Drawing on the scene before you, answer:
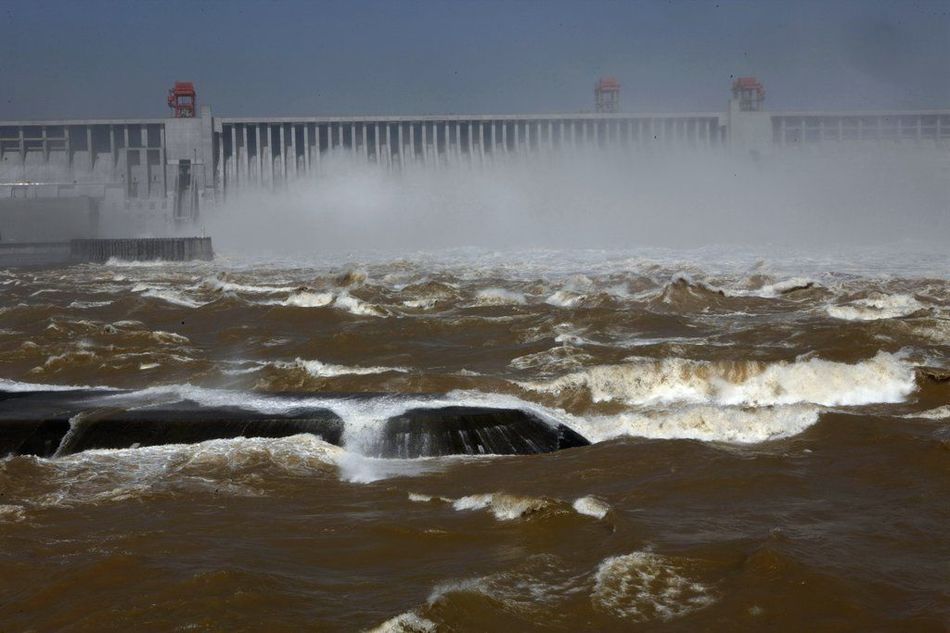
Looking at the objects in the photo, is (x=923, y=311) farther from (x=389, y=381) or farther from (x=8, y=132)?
(x=8, y=132)

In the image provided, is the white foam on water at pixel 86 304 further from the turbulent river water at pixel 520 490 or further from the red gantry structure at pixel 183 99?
the red gantry structure at pixel 183 99

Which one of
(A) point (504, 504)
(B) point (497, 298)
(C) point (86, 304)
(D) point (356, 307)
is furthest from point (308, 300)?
(A) point (504, 504)

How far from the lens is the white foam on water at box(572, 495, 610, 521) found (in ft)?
22.8

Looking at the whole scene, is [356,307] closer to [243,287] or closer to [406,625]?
[243,287]

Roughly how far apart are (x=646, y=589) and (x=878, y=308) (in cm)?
1244

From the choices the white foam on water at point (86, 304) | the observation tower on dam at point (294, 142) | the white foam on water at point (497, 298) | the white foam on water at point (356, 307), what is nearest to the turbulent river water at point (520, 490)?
the white foam on water at point (356, 307)

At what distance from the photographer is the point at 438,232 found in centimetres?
5456

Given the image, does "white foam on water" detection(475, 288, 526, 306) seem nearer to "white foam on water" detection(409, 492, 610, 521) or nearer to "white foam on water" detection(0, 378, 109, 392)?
"white foam on water" detection(0, 378, 109, 392)

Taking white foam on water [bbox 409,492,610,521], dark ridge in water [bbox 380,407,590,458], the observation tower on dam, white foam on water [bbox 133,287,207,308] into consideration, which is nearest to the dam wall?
the observation tower on dam

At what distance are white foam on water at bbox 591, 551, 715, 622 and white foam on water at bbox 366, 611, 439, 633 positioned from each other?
2.90ft

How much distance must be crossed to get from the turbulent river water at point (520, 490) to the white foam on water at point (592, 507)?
0.03m

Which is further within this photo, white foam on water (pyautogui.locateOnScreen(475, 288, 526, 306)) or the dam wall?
the dam wall

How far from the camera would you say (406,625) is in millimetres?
5176

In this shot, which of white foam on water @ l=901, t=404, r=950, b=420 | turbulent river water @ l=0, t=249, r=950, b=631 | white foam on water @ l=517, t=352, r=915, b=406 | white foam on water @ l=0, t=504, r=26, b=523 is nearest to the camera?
turbulent river water @ l=0, t=249, r=950, b=631
